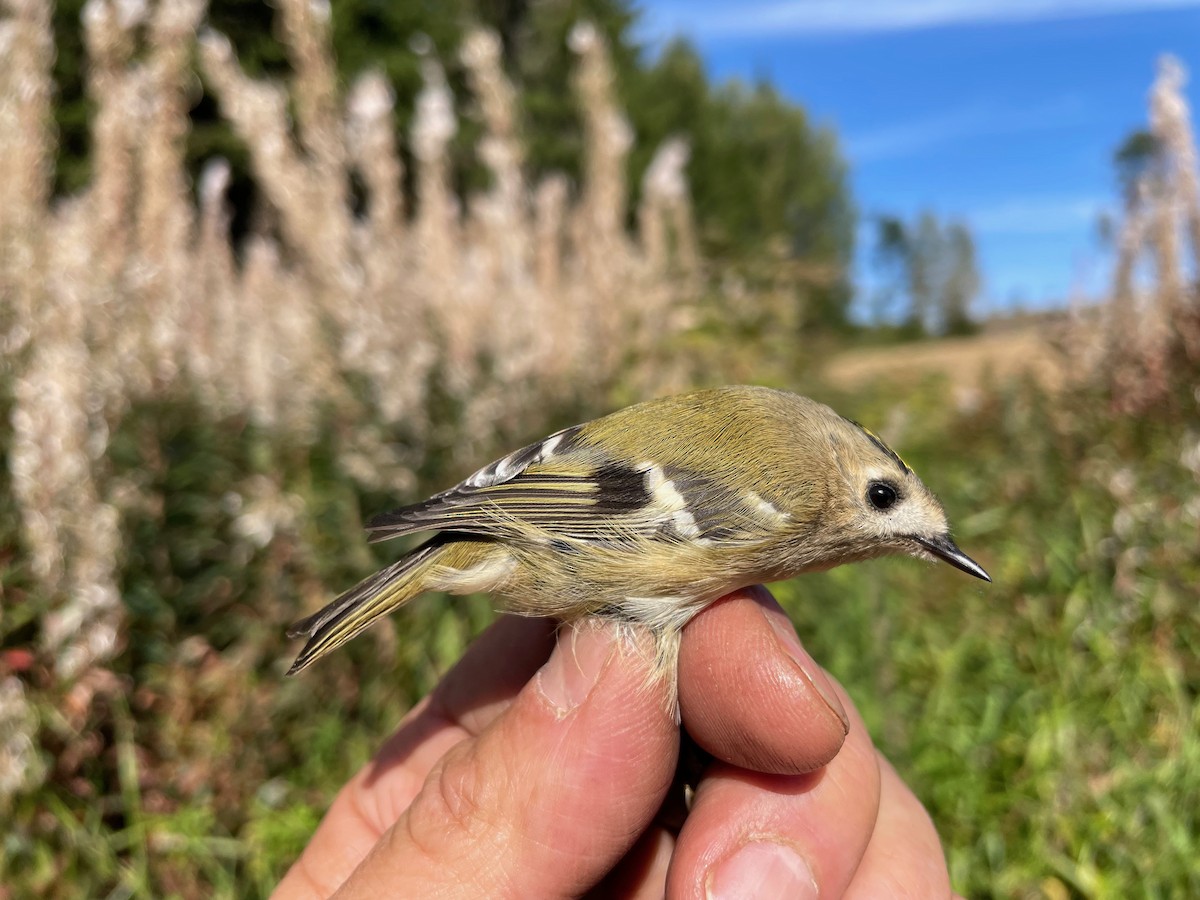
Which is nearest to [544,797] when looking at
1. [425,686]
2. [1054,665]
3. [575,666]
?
[575,666]

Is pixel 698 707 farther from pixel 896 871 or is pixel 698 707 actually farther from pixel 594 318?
pixel 594 318

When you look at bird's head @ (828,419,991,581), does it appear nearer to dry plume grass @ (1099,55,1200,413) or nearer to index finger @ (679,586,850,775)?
index finger @ (679,586,850,775)

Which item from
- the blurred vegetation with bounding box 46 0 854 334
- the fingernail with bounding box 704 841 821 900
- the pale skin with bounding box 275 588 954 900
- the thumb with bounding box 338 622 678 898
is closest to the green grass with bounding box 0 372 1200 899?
the pale skin with bounding box 275 588 954 900

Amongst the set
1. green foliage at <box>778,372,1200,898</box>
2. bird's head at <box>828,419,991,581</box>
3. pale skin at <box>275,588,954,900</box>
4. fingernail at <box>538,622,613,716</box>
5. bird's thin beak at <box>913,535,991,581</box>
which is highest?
bird's head at <box>828,419,991,581</box>

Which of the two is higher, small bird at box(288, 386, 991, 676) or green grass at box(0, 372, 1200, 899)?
small bird at box(288, 386, 991, 676)

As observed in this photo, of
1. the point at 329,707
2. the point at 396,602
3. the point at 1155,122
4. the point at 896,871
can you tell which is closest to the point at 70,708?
the point at 329,707

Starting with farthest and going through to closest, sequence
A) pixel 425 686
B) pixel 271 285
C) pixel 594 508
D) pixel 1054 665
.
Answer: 1. pixel 271 285
2. pixel 1054 665
3. pixel 425 686
4. pixel 594 508

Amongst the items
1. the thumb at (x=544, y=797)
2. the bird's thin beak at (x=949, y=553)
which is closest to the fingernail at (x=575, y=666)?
the thumb at (x=544, y=797)

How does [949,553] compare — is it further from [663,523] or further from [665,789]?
[665,789]
